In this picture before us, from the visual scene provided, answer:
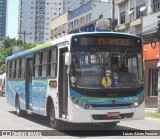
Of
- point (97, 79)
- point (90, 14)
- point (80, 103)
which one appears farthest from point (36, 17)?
point (80, 103)

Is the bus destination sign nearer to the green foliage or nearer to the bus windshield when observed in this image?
the bus windshield

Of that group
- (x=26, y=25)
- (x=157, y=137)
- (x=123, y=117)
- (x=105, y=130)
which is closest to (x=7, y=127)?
(x=105, y=130)

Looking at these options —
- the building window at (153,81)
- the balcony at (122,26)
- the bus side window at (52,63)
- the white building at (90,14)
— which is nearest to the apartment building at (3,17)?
the white building at (90,14)

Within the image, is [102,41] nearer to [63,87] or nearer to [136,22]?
[63,87]

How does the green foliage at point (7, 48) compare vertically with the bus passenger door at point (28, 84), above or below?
above

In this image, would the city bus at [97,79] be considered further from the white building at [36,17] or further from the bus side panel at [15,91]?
the white building at [36,17]

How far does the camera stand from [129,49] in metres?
13.9

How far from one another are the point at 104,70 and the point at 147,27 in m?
25.6

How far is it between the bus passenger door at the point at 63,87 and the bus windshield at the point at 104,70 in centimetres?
77

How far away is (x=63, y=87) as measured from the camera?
14.0 meters

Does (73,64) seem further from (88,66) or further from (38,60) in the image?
(38,60)

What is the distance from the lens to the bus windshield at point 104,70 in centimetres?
1309

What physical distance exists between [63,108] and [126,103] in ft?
6.65

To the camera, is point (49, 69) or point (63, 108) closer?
point (63, 108)
